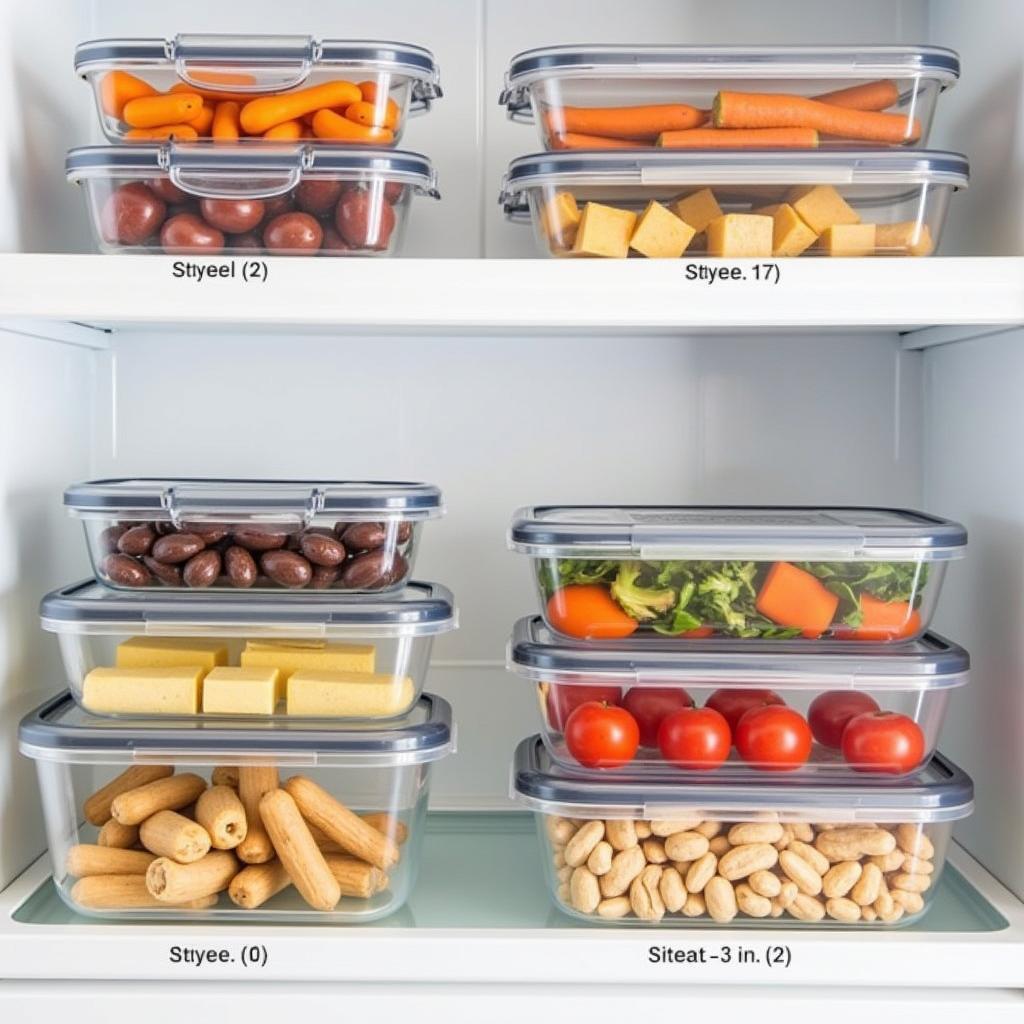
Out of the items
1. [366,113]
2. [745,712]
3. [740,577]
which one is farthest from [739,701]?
[366,113]

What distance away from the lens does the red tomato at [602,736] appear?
1031mm

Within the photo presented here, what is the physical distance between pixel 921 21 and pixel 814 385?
38cm

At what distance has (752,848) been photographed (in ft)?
3.31

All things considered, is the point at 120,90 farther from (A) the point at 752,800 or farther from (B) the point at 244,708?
(A) the point at 752,800

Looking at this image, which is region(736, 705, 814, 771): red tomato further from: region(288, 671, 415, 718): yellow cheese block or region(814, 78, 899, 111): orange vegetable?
region(814, 78, 899, 111): orange vegetable

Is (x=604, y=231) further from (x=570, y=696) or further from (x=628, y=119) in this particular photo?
(x=570, y=696)

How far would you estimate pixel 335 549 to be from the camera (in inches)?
41.5

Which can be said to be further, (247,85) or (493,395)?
(493,395)

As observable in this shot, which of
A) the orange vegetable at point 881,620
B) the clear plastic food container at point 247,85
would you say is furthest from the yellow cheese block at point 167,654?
the orange vegetable at point 881,620

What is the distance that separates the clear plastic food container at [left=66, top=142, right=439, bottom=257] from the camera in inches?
39.9

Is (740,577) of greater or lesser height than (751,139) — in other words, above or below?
below

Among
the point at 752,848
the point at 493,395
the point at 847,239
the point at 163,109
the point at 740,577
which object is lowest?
the point at 752,848

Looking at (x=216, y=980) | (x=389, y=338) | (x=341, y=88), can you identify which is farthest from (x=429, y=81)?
(x=216, y=980)

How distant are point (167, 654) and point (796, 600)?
1.70ft
